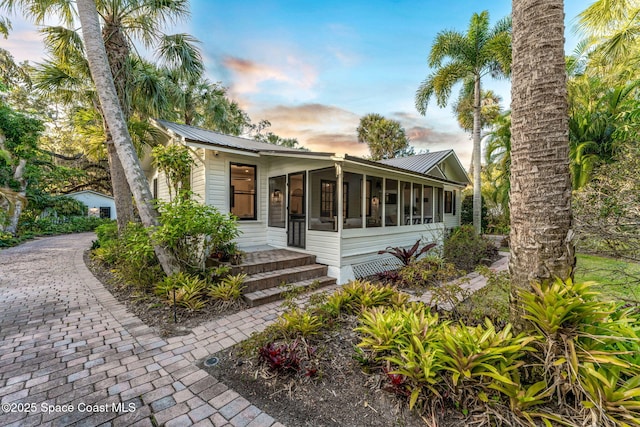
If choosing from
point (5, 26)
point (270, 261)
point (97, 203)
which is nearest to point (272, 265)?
point (270, 261)

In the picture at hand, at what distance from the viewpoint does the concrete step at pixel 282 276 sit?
4.89 m

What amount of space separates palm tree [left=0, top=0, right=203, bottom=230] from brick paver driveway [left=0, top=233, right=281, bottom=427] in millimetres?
4197

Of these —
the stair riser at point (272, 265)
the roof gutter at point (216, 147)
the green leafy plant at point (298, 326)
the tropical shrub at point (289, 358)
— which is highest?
the roof gutter at point (216, 147)

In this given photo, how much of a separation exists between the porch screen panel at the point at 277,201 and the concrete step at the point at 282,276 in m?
1.85

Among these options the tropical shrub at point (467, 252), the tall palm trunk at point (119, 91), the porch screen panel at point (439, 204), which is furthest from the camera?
the porch screen panel at point (439, 204)

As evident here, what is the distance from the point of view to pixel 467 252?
8.16 metres

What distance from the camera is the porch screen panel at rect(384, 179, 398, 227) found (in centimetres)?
769

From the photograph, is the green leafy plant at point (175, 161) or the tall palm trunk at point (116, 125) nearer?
the tall palm trunk at point (116, 125)

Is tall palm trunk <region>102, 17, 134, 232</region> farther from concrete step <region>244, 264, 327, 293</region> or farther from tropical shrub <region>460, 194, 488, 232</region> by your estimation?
tropical shrub <region>460, 194, 488, 232</region>

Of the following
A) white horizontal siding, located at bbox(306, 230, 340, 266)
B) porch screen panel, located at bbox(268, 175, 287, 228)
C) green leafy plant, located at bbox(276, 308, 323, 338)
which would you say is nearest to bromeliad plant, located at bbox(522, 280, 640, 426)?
green leafy plant, located at bbox(276, 308, 323, 338)

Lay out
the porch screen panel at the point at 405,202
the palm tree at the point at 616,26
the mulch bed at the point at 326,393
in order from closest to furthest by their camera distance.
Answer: the mulch bed at the point at 326,393 → the palm tree at the point at 616,26 → the porch screen panel at the point at 405,202

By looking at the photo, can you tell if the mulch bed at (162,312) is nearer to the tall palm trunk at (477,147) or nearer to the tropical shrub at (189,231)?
the tropical shrub at (189,231)

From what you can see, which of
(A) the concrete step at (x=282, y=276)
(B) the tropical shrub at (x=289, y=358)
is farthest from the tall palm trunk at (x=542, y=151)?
(A) the concrete step at (x=282, y=276)

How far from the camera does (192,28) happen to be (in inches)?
293
